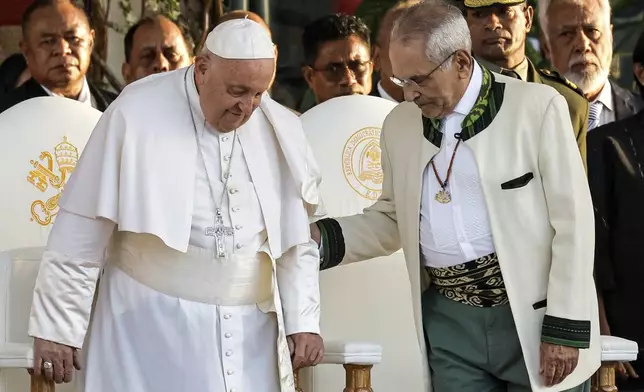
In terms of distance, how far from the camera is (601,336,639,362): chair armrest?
4227 millimetres

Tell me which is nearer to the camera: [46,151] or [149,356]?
[149,356]

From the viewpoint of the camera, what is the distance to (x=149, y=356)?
3.88m

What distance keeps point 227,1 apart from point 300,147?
11.9 ft

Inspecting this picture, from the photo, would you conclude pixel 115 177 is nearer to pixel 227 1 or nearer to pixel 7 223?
pixel 7 223

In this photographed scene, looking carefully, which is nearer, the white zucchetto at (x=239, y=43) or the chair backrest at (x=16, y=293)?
the white zucchetto at (x=239, y=43)

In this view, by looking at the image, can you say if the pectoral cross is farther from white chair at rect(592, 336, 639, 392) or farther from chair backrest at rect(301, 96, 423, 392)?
white chair at rect(592, 336, 639, 392)

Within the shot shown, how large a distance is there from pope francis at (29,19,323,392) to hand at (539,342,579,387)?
2.08 feet

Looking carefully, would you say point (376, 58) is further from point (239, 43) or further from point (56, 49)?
point (239, 43)

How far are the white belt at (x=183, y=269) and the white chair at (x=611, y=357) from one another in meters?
1.11

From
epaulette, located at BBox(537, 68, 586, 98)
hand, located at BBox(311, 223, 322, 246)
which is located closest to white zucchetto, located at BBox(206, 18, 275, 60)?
hand, located at BBox(311, 223, 322, 246)

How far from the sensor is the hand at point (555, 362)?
3844mm

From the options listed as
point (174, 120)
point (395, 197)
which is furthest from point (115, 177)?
point (395, 197)

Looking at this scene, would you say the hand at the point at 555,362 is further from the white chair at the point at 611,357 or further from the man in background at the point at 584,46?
the man in background at the point at 584,46

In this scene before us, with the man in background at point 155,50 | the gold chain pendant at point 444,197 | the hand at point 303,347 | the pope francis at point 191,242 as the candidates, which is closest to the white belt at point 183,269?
the pope francis at point 191,242
